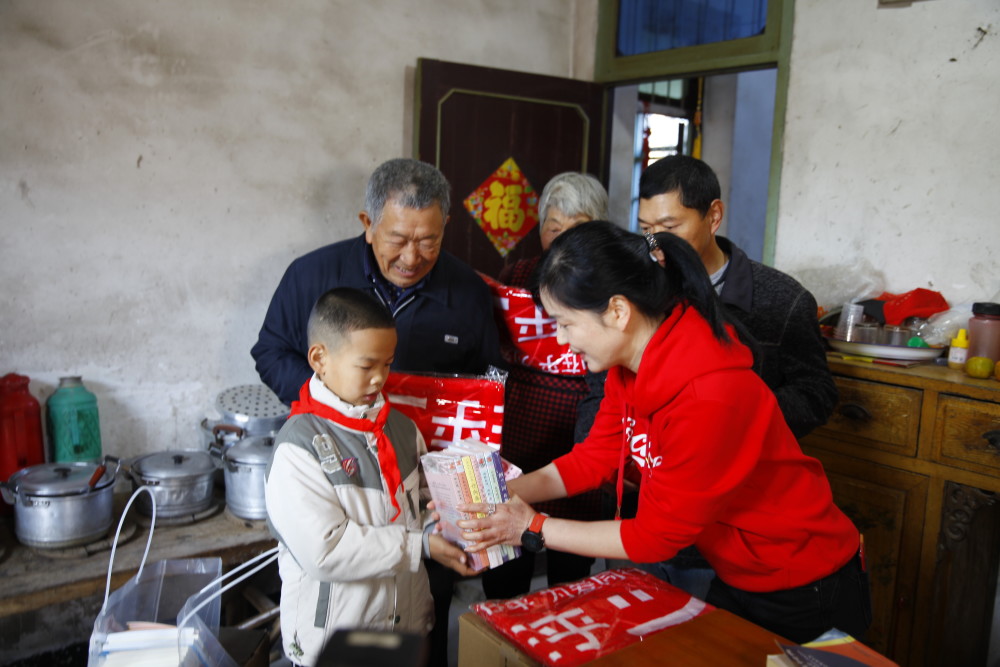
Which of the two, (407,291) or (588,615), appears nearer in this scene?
(588,615)

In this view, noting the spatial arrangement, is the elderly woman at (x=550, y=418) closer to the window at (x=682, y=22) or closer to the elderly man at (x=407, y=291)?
the elderly man at (x=407, y=291)

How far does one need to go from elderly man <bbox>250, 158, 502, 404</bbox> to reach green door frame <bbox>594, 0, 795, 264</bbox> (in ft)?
5.48

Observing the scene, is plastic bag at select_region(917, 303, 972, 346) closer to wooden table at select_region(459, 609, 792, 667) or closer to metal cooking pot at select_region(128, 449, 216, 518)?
wooden table at select_region(459, 609, 792, 667)

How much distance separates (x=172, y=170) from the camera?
268cm

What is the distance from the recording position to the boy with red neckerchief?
55.7 inches

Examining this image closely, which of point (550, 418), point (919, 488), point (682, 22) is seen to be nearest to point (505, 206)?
point (682, 22)

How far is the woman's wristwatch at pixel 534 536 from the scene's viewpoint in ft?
4.61

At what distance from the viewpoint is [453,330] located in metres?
2.14

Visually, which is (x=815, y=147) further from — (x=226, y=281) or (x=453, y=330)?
(x=226, y=281)

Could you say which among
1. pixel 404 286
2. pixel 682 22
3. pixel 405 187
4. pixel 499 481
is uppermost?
pixel 682 22

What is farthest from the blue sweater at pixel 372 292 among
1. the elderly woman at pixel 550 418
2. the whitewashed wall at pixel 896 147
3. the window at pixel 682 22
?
the window at pixel 682 22

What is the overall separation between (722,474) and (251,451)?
5.28ft

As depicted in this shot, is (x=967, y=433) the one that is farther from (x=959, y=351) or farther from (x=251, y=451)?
(x=251, y=451)

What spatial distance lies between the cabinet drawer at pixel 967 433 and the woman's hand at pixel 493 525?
160 centimetres
